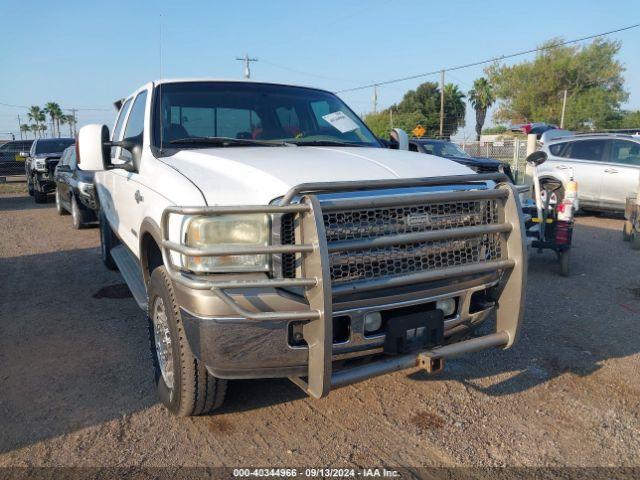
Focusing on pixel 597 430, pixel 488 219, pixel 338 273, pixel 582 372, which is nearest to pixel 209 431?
pixel 338 273

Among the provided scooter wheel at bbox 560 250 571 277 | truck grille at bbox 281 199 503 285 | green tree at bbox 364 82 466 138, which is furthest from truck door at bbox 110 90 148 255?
green tree at bbox 364 82 466 138

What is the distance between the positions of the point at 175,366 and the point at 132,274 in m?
1.69

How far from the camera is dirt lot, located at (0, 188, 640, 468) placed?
2.97m

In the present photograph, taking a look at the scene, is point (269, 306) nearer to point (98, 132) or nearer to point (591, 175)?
point (98, 132)

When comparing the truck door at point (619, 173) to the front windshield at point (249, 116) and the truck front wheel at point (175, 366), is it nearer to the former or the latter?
the front windshield at point (249, 116)

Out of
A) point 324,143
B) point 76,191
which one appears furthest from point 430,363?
point 76,191

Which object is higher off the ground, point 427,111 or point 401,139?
point 427,111

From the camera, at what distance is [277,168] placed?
3061 mm

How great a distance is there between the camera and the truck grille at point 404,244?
2.71 meters

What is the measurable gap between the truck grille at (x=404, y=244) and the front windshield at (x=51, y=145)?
15.9m

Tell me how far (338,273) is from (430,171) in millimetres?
979

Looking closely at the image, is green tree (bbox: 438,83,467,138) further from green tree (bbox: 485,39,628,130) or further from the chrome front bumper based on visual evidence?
the chrome front bumper

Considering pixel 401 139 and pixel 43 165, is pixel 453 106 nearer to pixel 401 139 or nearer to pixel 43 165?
pixel 43 165

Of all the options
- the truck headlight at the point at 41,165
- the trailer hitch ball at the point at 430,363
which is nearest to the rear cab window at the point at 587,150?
the trailer hitch ball at the point at 430,363
